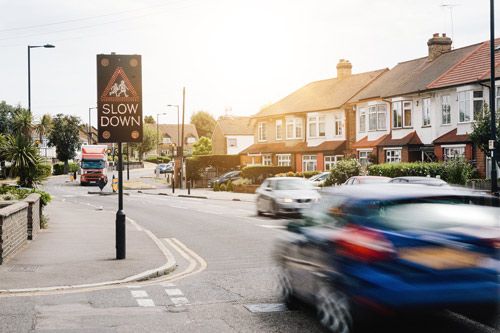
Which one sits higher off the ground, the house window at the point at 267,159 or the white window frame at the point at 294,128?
the white window frame at the point at 294,128

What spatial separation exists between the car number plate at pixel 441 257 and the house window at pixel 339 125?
4573cm

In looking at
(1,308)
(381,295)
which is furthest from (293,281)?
(1,308)

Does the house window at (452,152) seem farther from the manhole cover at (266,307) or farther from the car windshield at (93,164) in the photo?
the car windshield at (93,164)

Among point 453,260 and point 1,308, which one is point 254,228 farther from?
point 453,260

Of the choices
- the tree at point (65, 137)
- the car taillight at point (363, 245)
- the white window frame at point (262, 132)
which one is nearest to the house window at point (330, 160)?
the white window frame at point (262, 132)

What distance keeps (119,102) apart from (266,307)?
604cm

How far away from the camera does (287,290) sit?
8.30 metres

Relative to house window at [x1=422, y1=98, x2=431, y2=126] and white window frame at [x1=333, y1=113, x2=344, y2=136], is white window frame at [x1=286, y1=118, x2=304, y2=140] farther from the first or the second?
house window at [x1=422, y1=98, x2=431, y2=126]

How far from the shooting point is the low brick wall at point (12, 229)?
38.9ft

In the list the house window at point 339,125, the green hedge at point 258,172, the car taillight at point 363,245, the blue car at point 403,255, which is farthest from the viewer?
the house window at point 339,125

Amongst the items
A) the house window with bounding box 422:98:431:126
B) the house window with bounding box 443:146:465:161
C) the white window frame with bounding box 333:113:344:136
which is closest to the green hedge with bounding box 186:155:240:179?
the white window frame with bounding box 333:113:344:136

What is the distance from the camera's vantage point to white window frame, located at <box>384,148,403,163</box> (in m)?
42.0

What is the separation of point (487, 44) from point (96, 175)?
37.4 meters

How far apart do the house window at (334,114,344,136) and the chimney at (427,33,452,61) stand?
8.74 m
